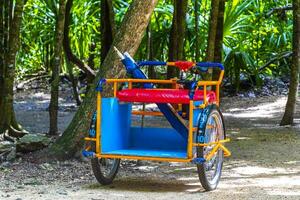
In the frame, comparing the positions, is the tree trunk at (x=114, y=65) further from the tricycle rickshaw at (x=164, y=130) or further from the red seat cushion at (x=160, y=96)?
the red seat cushion at (x=160, y=96)

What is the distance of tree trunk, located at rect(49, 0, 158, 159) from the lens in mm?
6898

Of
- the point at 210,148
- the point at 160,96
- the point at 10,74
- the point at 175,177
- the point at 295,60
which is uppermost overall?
the point at 295,60

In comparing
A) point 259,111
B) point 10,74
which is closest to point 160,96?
point 10,74

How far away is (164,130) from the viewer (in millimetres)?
6500

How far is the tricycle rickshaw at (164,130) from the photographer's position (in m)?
5.57

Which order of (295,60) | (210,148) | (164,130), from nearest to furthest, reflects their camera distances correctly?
(210,148)
(164,130)
(295,60)

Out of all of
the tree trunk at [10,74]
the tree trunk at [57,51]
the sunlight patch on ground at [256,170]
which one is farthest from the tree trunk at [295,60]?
the tree trunk at [10,74]

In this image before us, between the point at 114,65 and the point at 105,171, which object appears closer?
the point at 105,171

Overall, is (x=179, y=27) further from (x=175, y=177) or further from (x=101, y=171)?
(x=101, y=171)

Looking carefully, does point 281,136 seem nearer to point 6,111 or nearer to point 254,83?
point 6,111

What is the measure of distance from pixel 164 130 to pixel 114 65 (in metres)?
1.07

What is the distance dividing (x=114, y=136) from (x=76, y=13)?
461 inches

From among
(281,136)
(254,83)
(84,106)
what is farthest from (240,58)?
(84,106)

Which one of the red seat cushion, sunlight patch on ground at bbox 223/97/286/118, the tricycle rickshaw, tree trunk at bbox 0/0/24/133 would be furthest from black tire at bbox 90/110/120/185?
sunlight patch on ground at bbox 223/97/286/118
